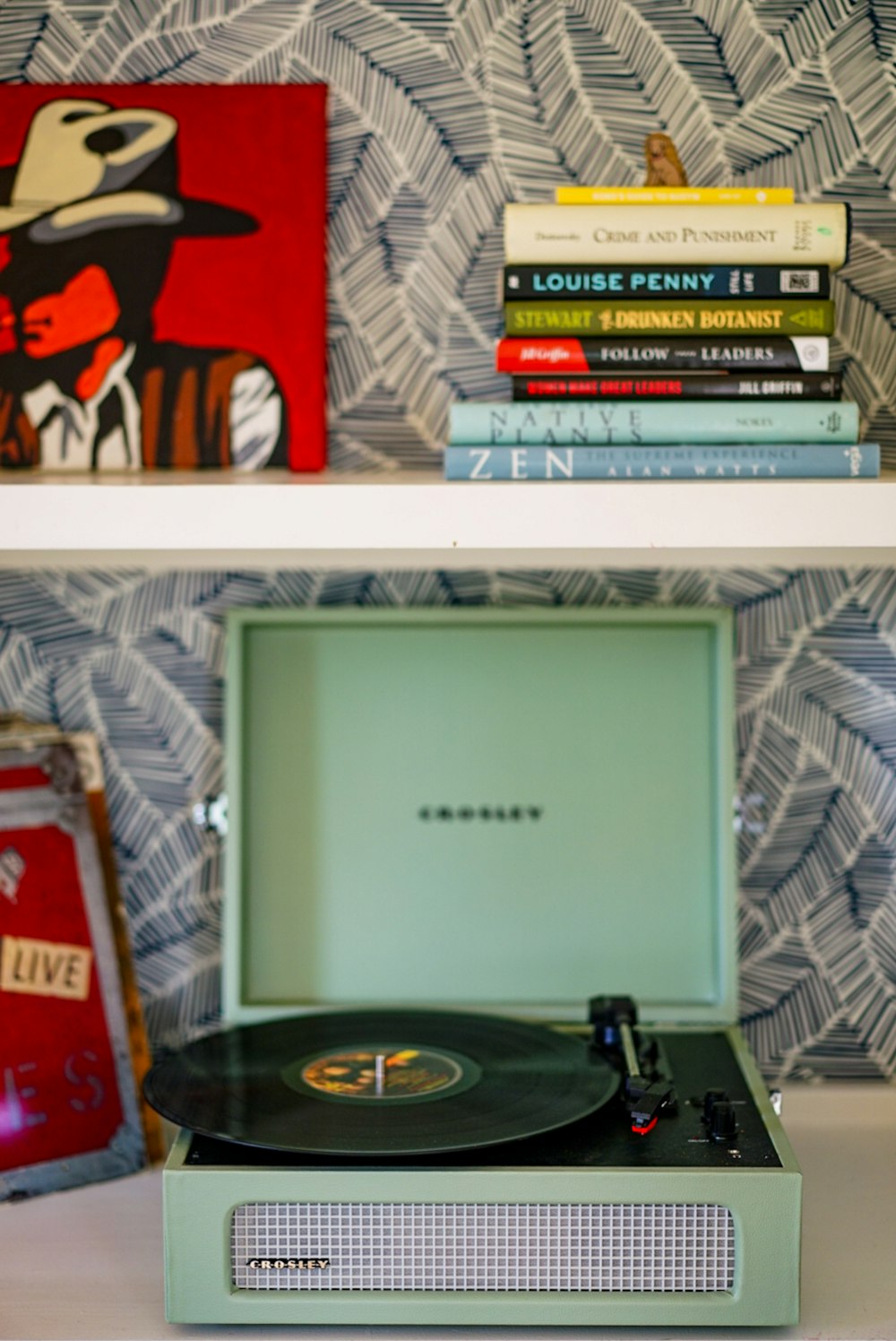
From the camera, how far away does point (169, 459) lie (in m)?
1.42

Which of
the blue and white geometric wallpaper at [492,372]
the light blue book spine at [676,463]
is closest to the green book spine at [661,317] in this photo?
the light blue book spine at [676,463]

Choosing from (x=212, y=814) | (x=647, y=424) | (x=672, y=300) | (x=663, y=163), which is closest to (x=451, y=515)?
(x=647, y=424)

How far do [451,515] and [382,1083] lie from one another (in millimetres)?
488

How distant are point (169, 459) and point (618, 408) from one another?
54 cm

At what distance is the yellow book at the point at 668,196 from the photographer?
3.75 feet

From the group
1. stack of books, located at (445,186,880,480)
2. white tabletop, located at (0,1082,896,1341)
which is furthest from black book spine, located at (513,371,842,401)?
white tabletop, located at (0,1082,896,1341)

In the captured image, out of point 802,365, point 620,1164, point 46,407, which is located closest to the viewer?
point 620,1164

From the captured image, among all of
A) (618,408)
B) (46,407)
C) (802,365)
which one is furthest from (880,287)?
(46,407)

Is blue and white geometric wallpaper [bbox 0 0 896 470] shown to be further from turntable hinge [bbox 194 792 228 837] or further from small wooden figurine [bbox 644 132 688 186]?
turntable hinge [bbox 194 792 228 837]

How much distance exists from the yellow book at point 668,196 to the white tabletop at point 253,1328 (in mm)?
918

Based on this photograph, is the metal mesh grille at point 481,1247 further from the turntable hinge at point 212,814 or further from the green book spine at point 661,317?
the green book spine at point 661,317

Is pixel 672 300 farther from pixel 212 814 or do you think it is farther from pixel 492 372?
pixel 212 814

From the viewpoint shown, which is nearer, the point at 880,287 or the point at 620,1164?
the point at 620,1164

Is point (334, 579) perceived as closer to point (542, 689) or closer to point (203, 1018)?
point (542, 689)
